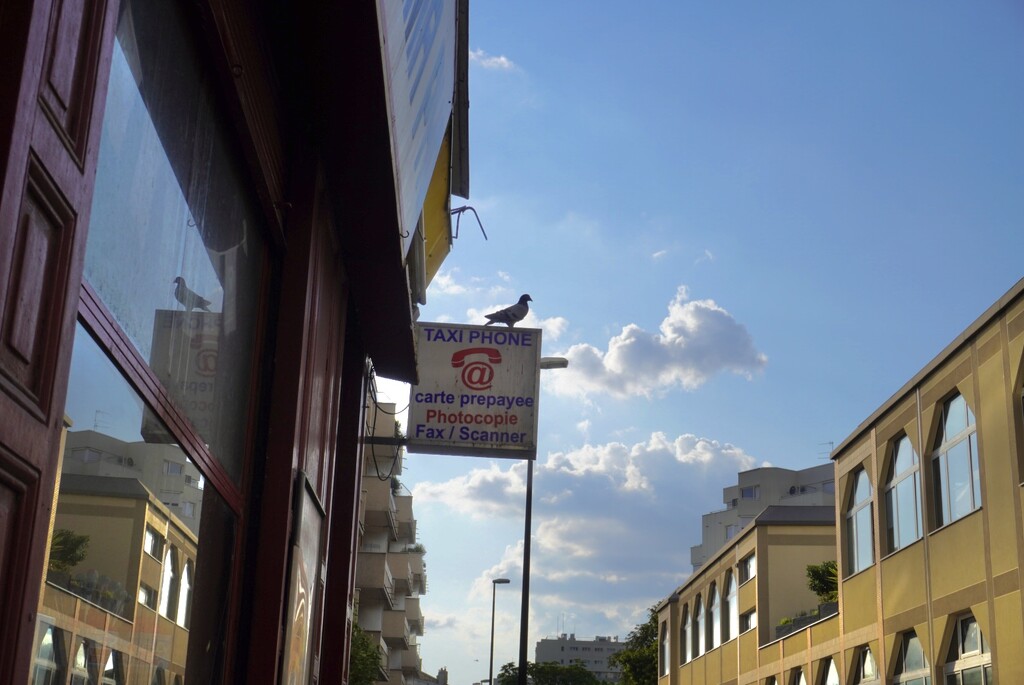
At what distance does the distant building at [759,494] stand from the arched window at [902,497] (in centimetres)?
8256

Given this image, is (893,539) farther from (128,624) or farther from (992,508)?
(128,624)

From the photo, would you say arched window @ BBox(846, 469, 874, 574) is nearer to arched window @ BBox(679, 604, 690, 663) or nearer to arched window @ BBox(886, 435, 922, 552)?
arched window @ BBox(886, 435, 922, 552)

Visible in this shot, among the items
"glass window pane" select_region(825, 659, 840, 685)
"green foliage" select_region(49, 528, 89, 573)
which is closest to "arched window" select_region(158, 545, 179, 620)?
"green foliage" select_region(49, 528, 89, 573)

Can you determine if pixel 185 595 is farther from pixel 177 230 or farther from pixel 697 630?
pixel 697 630

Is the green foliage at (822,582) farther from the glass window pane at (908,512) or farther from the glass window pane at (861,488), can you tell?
the glass window pane at (908,512)

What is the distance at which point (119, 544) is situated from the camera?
3707 millimetres

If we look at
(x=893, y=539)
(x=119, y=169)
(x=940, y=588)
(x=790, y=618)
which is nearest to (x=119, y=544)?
(x=119, y=169)

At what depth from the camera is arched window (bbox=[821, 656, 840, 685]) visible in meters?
28.3

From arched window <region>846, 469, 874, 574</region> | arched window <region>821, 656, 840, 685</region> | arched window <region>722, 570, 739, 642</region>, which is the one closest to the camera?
arched window <region>846, 469, 874, 574</region>

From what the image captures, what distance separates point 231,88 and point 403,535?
198 ft

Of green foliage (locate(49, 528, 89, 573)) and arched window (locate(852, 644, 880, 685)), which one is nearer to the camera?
green foliage (locate(49, 528, 89, 573))

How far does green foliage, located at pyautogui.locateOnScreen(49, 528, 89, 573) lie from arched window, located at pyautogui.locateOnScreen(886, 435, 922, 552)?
21.4m

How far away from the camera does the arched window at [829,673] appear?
28.3 metres

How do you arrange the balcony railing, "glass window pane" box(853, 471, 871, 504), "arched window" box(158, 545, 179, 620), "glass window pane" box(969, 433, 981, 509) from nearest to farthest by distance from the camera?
"arched window" box(158, 545, 179, 620)
"glass window pane" box(969, 433, 981, 509)
"glass window pane" box(853, 471, 871, 504)
the balcony railing
